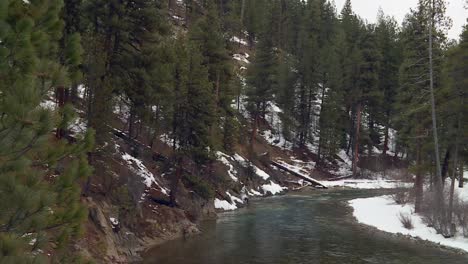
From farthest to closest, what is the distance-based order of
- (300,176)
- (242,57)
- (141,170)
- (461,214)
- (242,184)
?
(242,57) < (300,176) < (242,184) < (141,170) < (461,214)

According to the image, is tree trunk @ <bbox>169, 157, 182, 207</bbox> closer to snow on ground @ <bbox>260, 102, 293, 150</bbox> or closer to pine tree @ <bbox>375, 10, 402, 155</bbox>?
snow on ground @ <bbox>260, 102, 293, 150</bbox>

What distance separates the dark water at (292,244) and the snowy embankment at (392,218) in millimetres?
1014

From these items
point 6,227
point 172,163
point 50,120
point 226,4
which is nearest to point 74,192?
point 6,227

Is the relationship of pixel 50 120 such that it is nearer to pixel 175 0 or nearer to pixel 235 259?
pixel 235 259

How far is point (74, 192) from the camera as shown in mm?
6551

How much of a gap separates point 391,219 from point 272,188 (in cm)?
1638

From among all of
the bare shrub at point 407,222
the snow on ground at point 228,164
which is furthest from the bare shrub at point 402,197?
the snow on ground at point 228,164

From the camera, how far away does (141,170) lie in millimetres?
25469

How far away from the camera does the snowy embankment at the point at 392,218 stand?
21922mm

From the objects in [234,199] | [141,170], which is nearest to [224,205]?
[234,199]

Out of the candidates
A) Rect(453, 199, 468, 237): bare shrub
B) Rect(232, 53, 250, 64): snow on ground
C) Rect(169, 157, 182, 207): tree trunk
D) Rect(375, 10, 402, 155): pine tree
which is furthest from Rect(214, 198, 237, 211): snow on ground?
Rect(232, 53, 250, 64): snow on ground

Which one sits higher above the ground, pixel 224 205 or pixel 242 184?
pixel 242 184

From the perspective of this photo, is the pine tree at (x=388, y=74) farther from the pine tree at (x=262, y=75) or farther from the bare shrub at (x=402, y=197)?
the bare shrub at (x=402, y=197)

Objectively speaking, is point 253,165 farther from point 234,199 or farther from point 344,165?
point 344,165
